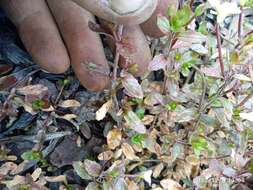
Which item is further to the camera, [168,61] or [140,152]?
[140,152]

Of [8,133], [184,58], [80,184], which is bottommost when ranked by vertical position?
[80,184]

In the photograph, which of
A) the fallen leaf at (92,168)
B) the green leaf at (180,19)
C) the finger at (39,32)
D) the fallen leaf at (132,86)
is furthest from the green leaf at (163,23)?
the fallen leaf at (92,168)

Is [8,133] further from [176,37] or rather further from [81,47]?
[176,37]

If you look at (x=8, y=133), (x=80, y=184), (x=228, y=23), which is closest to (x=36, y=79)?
(x=8, y=133)

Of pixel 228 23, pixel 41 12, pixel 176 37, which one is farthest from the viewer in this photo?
pixel 228 23

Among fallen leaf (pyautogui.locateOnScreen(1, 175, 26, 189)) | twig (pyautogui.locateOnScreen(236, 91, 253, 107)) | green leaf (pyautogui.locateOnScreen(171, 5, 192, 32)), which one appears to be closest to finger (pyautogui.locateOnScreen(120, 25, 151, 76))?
green leaf (pyautogui.locateOnScreen(171, 5, 192, 32))

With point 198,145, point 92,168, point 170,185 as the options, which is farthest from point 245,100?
point 92,168

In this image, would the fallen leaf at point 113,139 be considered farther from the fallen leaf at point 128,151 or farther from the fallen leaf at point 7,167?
the fallen leaf at point 7,167
